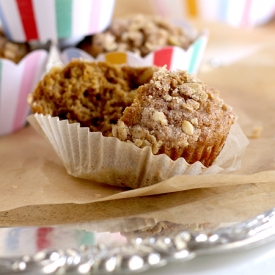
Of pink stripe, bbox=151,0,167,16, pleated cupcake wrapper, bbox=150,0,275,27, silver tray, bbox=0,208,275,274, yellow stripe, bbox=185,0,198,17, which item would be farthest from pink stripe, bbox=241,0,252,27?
silver tray, bbox=0,208,275,274

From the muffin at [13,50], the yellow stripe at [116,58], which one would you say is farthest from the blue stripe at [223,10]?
the muffin at [13,50]

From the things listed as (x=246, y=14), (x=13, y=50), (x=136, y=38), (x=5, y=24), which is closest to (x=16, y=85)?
(x=13, y=50)

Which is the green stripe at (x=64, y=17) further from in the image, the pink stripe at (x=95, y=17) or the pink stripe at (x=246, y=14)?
the pink stripe at (x=246, y=14)

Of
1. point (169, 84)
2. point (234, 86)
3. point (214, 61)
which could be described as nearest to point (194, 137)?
point (169, 84)

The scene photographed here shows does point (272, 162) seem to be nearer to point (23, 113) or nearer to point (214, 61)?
point (23, 113)

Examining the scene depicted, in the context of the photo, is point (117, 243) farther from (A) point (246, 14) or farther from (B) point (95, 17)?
(A) point (246, 14)

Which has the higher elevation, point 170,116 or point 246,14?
point 170,116
